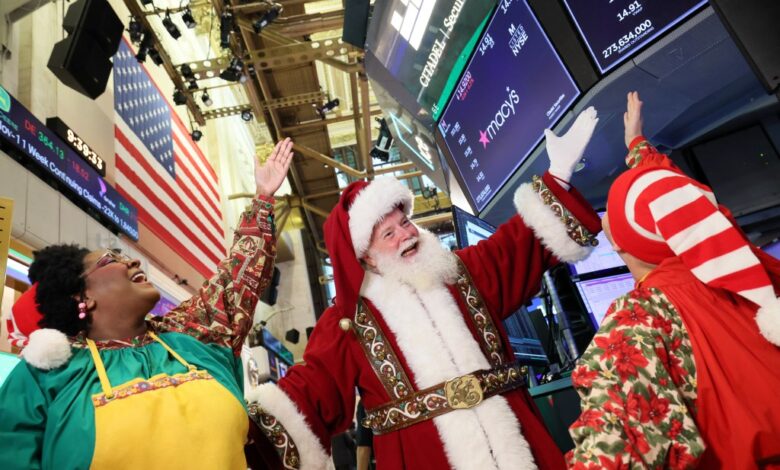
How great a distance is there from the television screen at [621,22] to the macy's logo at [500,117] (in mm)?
651

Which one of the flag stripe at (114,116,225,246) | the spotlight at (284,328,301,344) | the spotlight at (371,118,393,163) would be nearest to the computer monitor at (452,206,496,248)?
the flag stripe at (114,116,225,246)

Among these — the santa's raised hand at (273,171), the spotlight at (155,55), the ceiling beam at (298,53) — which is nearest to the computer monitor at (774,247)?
the santa's raised hand at (273,171)

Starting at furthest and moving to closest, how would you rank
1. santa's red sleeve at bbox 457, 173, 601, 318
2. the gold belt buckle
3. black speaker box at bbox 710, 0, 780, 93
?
santa's red sleeve at bbox 457, 173, 601, 318, the gold belt buckle, black speaker box at bbox 710, 0, 780, 93

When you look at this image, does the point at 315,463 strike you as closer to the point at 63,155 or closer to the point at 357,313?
the point at 357,313

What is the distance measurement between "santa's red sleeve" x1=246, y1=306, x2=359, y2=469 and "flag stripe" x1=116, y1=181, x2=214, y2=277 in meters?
5.37

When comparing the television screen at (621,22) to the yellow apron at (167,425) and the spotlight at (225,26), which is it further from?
the spotlight at (225,26)

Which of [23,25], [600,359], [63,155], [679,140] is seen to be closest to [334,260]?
[600,359]

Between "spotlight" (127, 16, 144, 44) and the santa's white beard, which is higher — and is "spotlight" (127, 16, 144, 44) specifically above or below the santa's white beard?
above

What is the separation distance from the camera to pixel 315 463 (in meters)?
2.08

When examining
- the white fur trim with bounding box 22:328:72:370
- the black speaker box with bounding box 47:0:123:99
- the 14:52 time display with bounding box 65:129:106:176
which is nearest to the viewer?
the white fur trim with bounding box 22:328:72:370

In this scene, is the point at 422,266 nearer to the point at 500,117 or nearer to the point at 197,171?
the point at 500,117

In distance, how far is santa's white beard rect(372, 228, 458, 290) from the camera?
2.19 meters

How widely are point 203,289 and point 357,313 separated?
67 cm

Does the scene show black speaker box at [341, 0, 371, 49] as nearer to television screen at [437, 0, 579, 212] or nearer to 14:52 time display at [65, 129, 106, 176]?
television screen at [437, 0, 579, 212]
